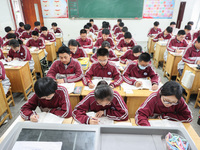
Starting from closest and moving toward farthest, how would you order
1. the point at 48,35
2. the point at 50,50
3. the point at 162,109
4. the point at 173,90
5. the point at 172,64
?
the point at 173,90 < the point at 162,109 < the point at 172,64 < the point at 50,50 < the point at 48,35

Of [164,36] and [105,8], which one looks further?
[105,8]

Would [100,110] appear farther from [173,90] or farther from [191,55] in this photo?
[191,55]

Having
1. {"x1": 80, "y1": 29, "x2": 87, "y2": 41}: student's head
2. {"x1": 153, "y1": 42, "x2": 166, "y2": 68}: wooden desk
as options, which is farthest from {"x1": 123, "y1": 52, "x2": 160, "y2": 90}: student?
{"x1": 153, "y1": 42, "x2": 166, "y2": 68}: wooden desk

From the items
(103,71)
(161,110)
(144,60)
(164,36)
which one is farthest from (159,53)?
(161,110)

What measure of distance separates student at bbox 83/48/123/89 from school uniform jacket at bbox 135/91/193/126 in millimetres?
896

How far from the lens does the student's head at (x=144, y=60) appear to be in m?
2.36

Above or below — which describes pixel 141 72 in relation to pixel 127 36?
below

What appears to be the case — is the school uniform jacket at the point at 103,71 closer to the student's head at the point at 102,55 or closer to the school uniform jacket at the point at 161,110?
the student's head at the point at 102,55

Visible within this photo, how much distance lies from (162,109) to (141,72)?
3.61ft

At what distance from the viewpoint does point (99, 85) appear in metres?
1.56

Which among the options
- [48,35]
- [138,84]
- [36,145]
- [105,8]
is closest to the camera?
[36,145]

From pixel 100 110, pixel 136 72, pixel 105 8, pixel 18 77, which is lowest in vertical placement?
pixel 18 77

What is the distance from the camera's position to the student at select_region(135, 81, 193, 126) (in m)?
1.45

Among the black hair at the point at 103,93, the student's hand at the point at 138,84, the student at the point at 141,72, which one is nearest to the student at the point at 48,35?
the student at the point at 141,72
